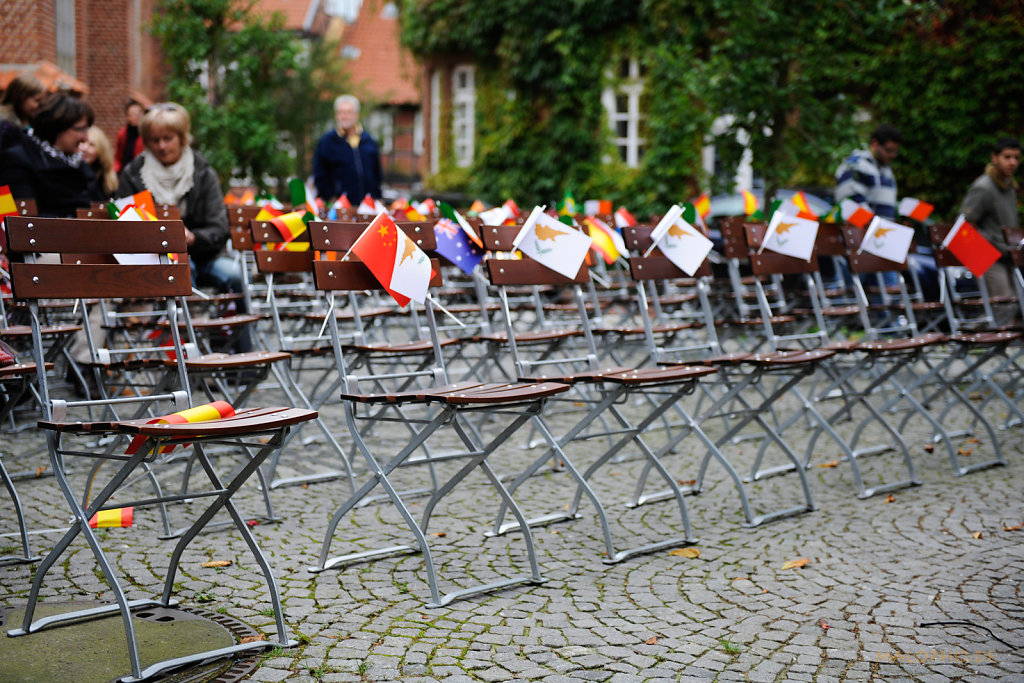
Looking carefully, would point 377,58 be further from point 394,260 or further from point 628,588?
point 628,588

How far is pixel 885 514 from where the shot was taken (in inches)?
222

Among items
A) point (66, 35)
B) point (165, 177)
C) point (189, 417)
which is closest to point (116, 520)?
point (189, 417)

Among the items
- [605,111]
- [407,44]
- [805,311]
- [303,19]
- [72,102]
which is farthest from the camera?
[303,19]

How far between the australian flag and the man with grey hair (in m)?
6.03

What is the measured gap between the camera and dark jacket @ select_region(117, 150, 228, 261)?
7188mm

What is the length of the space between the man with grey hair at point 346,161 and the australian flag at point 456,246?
6.03 m

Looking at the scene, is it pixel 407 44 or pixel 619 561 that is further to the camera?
pixel 407 44

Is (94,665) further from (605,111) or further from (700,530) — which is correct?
(605,111)

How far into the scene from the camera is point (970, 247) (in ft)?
25.1

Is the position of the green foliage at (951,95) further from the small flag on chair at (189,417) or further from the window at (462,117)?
the small flag on chair at (189,417)

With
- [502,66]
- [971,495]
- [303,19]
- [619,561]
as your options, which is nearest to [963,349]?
[971,495]

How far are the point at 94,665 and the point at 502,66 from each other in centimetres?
1978

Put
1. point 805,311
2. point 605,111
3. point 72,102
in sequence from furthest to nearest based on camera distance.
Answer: point 605,111
point 805,311
point 72,102

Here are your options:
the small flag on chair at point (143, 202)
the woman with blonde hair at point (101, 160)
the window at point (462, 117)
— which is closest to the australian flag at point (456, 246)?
the small flag on chair at point (143, 202)
